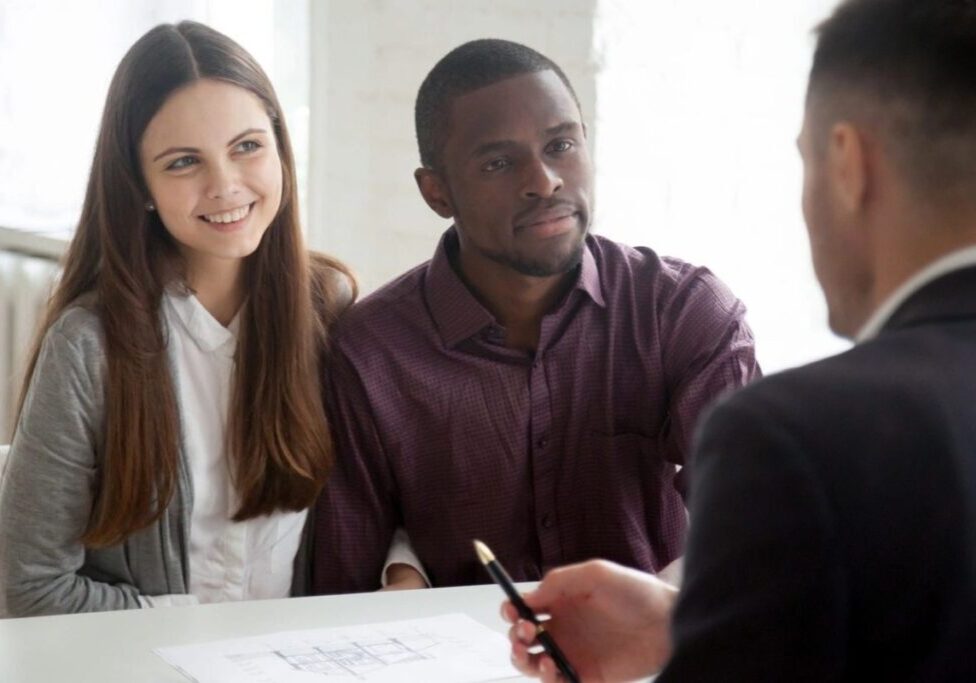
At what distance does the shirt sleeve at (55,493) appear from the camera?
1770 millimetres

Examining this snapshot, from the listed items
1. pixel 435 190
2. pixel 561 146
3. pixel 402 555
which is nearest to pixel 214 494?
pixel 402 555

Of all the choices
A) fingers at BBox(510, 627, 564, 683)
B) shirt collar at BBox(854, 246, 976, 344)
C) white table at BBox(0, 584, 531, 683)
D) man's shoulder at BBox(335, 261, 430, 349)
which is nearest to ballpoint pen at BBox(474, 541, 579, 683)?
fingers at BBox(510, 627, 564, 683)

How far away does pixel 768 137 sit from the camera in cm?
269

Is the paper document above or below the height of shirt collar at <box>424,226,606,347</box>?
below

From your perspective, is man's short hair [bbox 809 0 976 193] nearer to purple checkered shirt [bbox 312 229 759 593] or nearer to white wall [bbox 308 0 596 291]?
purple checkered shirt [bbox 312 229 759 593]

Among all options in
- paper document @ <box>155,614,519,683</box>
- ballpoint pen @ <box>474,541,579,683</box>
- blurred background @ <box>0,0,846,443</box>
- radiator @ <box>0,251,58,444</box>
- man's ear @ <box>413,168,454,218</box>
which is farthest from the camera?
radiator @ <box>0,251,58,444</box>

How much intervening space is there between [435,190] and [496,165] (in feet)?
0.47

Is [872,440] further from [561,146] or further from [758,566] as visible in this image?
[561,146]

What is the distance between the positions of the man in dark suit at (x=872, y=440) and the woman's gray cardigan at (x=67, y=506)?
116 centimetres

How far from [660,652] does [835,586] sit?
0.55 m

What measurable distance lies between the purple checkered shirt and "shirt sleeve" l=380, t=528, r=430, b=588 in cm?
1

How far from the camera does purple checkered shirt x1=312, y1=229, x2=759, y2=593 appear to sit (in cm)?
190

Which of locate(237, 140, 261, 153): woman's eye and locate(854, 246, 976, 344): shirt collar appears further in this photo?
locate(237, 140, 261, 153): woman's eye

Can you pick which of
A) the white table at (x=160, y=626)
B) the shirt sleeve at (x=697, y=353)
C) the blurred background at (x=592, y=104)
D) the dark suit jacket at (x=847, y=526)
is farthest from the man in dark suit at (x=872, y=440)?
the blurred background at (x=592, y=104)
